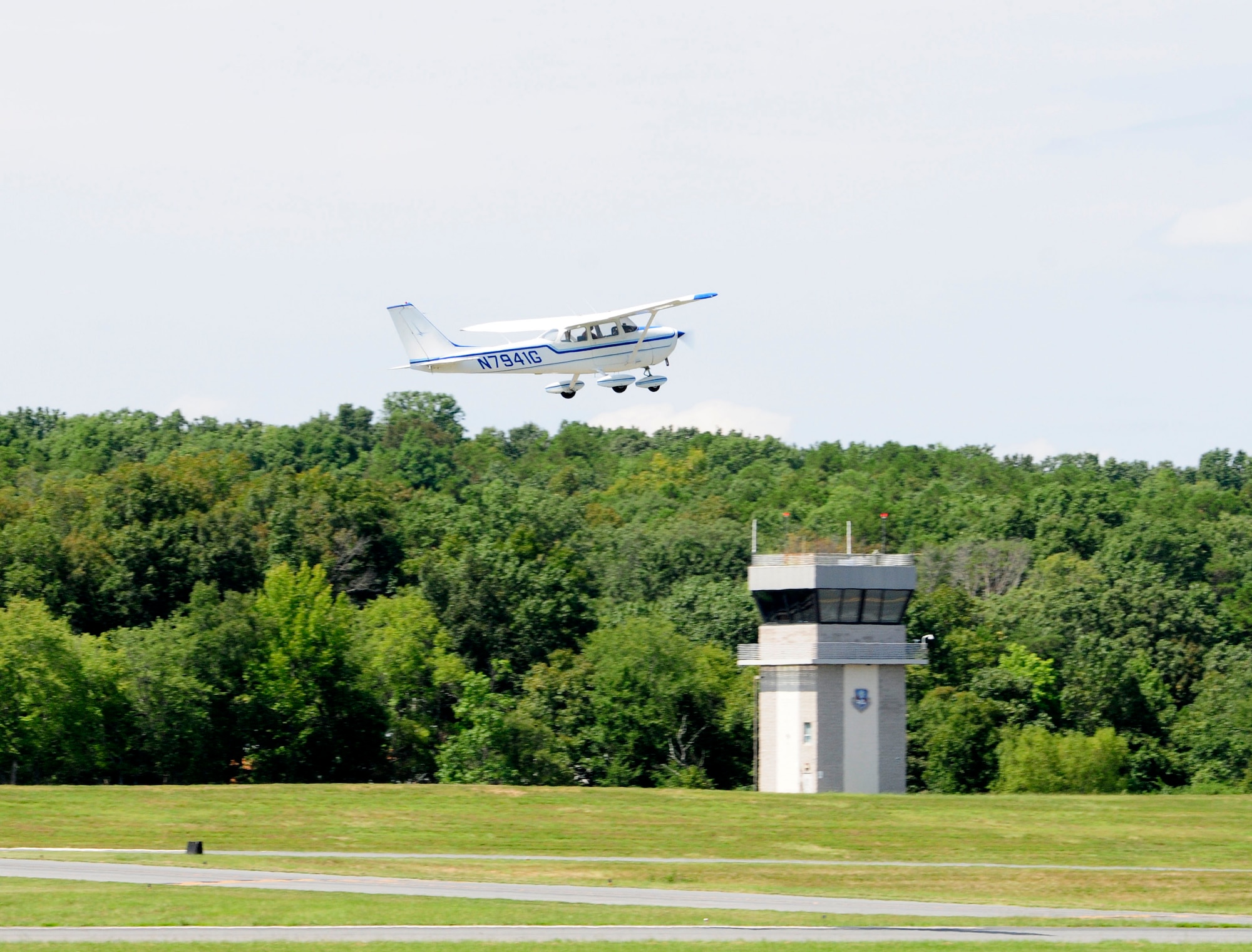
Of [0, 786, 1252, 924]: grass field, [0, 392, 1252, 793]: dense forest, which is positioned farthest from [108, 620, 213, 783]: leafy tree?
[0, 786, 1252, 924]: grass field

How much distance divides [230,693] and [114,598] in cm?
1552

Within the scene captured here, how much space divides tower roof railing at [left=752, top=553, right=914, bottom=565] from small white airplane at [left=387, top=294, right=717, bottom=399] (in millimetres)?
31061

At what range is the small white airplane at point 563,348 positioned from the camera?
47219 millimetres

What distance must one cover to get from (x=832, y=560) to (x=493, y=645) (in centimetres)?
2813

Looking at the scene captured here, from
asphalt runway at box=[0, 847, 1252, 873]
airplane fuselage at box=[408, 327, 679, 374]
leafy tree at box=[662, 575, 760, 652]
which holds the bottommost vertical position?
asphalt runway at box=[0, 847, 1252, 873]

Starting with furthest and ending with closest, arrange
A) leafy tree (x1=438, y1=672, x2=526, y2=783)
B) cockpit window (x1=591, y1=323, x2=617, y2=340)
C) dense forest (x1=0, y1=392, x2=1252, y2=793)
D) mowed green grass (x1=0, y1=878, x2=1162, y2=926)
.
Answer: leafy tree (x1=438, y1=672, x2=526, y2=783)
dense forest (x1=0, y1=392, x2=1252, y2=793)
cockpit window (x1=591, y1=323, x2=617, y2=340)
mowed green grass (x1=0, y1=878, x2=1162, y2=926)

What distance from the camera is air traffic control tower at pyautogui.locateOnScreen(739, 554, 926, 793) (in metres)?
75.1

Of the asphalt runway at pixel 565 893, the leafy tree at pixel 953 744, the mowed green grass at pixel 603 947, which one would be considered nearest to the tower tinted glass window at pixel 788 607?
the leafy tree at pixel 953 744

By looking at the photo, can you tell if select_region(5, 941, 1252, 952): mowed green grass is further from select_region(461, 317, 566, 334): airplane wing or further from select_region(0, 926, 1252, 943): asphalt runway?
select_region(461, 317, 566, 334): airplane wing

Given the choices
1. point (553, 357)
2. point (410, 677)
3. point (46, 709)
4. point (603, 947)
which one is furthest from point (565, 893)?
point (410, 677)

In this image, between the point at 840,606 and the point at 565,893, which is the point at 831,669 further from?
the point at 565,893

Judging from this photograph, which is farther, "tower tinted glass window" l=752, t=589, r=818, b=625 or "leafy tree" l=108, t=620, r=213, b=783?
"leafy tree" l=108, t=620, r=213, b=783

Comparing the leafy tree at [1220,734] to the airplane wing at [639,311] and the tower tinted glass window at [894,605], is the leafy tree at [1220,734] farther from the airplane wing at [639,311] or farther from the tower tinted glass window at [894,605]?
the airplane wing at [639,311]

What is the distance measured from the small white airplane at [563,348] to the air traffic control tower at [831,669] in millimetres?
30815
